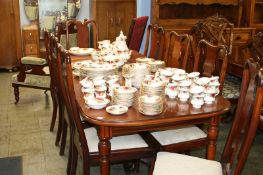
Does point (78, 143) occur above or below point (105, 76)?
below

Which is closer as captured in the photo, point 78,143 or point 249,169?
point 78,143

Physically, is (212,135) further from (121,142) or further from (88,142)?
(88,142)

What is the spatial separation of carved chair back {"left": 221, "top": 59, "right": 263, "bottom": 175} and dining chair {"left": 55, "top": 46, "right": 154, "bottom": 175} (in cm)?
61

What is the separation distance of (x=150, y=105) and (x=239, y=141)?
481 millimetres

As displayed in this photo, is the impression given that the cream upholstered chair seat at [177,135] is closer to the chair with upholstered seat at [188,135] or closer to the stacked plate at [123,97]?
the chair with upholstered seat at [188,135]

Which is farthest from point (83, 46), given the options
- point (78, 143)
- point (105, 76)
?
point (78, 143)

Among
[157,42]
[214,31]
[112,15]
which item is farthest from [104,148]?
[112,15]

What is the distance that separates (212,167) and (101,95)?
27.7 inches

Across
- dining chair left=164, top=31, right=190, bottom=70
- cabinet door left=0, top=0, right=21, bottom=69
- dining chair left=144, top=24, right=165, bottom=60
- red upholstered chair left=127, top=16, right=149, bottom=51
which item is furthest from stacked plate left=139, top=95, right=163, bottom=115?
cabinet door left=0, top=0, right=21, bottom=69

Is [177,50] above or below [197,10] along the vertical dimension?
below

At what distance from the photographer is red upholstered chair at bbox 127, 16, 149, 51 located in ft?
13.6

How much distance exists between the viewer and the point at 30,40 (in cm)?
566

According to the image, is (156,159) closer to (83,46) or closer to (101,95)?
(101,95)

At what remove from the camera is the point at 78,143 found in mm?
2107
